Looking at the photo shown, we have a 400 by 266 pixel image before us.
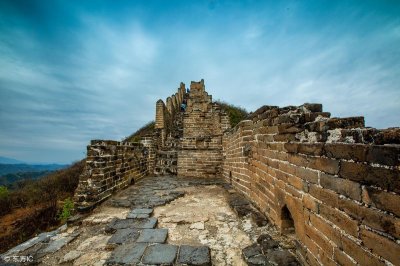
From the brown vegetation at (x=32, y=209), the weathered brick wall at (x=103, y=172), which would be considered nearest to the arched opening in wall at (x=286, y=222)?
the weathered brick wall at (x=103, y=172)

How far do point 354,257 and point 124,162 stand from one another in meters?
5.99

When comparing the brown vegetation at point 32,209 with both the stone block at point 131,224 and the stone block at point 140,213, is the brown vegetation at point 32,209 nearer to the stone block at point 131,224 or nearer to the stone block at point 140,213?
the stone block at point 140,213

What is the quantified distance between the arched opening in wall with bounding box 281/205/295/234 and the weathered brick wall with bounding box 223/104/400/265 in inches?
0.5

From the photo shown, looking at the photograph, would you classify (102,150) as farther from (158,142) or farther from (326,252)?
(158,142)

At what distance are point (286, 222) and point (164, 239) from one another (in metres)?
1.63

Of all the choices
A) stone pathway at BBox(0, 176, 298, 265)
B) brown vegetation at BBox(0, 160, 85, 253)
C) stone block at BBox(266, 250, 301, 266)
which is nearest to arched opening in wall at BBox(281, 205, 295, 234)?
stone pathway at BBox(0, 176, 298, 265)

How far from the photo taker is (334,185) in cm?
173

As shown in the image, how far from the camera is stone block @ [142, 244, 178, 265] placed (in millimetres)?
2344

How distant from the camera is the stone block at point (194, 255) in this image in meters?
2.31

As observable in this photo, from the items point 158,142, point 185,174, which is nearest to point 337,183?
point 185,174

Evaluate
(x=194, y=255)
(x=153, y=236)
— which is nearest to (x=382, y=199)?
(x=194, y=255)

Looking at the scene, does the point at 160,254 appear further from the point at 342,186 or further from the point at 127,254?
the point at 342,186

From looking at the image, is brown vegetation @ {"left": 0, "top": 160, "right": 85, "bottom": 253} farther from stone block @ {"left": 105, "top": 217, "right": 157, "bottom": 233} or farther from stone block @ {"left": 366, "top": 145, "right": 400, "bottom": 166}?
stone block @ {"left": 366, "top": 145, "right": 400, "bottom": 166}

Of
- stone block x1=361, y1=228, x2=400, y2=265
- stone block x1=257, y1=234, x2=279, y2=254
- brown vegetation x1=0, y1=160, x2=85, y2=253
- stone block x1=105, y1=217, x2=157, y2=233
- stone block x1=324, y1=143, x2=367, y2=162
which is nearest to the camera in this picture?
stone block x1=361, y1=228, x2=400, y2=265
